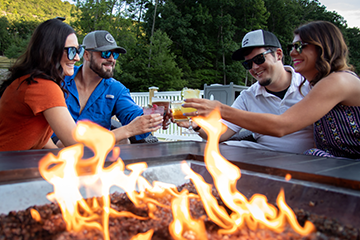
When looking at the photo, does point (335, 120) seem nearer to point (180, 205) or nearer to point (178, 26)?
point (180, 205)

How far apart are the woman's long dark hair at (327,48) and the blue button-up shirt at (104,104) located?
1817mm

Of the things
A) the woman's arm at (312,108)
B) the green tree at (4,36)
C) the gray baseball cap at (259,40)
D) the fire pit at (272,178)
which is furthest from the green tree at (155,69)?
the fire pit at (272,178)

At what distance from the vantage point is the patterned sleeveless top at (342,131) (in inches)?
71.0

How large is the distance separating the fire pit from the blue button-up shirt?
144 cm

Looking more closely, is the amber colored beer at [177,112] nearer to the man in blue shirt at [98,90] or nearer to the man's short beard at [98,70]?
the man in blue shirt at [98,90]

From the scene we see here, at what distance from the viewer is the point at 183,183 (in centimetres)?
150

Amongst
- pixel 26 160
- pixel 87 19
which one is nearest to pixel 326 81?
pixel 26 160

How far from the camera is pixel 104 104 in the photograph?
2961 millimetres

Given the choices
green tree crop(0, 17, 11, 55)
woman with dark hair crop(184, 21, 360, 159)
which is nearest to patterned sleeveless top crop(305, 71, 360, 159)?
woman with dark hair crop(184, 21, 360, 159)

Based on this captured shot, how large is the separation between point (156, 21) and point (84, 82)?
76.2ft

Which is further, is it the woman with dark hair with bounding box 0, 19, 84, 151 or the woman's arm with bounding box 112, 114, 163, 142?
the woman's arm with bounding box 112, 114, 163, 142

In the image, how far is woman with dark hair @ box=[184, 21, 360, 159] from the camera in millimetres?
1745

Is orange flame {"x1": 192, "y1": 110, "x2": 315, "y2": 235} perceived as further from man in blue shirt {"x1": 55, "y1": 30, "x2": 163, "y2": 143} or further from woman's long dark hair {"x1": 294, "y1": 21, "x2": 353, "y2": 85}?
man in blue shirt {"x1": 55, "y1": 30, "x2": 163, "y2": 143}

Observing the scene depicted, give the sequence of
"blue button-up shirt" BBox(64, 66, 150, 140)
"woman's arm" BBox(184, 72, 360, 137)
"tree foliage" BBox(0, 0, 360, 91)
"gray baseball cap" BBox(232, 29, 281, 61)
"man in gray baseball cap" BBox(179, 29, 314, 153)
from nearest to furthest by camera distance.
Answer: "woman's arm" BBox(184, 72, 360, 137) < "man in gray baseball cap" BBox(179, 29, 314, 153) < "gray baseball cap" BBox(232, 29, 281, 61) < "blue button-up shirt" BBox(64, 66, 150, 140) < "tree foliage" BBox(0, 0, 360, 91)
